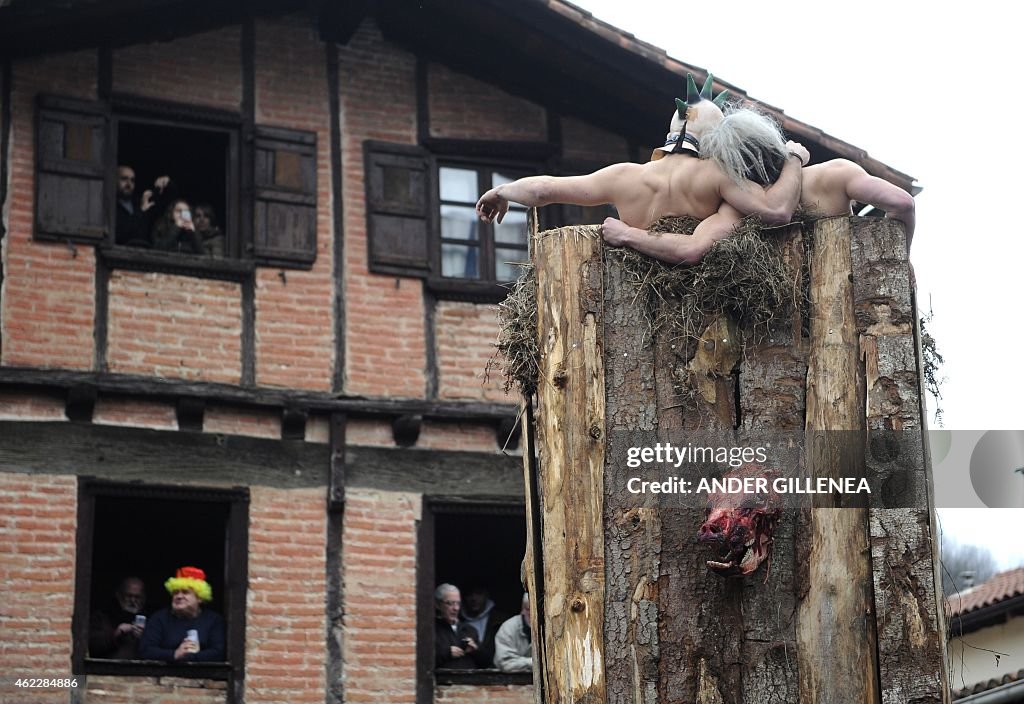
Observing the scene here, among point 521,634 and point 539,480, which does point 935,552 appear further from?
point 521,634

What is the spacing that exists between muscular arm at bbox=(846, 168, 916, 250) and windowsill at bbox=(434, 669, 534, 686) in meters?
6.89

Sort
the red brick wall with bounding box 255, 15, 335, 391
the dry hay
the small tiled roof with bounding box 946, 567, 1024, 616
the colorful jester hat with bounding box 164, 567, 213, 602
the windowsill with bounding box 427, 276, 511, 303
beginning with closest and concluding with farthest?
the dry hay, the colorful jester hat with bounding box 164, 567, 213, 602, the red brick wall with bounding box 255, 15, 335, 391, the windowsill with bounding box 427, 276, 511, 303, the small tiled roof with bounding box 946, 567, 1024, 616

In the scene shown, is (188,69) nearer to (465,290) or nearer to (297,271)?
(297,271)

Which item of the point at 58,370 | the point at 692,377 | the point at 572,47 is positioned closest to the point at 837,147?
the point at 572,47

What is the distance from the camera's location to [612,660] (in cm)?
688

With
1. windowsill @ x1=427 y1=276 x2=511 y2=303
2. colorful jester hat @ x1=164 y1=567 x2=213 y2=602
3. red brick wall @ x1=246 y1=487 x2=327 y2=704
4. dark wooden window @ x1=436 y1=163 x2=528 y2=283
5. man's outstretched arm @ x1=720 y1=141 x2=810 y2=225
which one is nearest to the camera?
man's outstretched arm @ x1=720 y1=141 x2=810 y2=225

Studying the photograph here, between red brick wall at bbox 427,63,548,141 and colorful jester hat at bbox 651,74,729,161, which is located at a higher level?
red brick wall at bbox 427,63,548,141

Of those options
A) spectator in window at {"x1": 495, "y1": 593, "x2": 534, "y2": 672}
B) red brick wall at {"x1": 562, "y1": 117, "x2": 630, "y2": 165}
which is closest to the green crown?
spectator in window at {"x1": 495, "y1": 593, "x2": 534, "y2": 672}

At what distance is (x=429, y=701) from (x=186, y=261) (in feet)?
12.1

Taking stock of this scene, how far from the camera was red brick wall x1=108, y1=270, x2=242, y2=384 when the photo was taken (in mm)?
13180

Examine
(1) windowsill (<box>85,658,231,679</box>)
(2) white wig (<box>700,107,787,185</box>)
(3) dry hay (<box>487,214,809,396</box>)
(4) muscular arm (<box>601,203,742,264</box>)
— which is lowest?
(1) windowsill (<box>85,658,231,679</box>)

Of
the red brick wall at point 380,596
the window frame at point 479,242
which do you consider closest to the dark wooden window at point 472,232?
the window frame at point 479,242

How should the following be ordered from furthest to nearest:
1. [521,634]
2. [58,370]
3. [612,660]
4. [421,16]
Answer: [421,16]
[521,634]
[58,370]
[612,660]

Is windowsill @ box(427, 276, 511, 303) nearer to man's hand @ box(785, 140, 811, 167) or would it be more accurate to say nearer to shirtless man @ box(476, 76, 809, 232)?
shirtless man @ box(476, 76, 809, 232)
